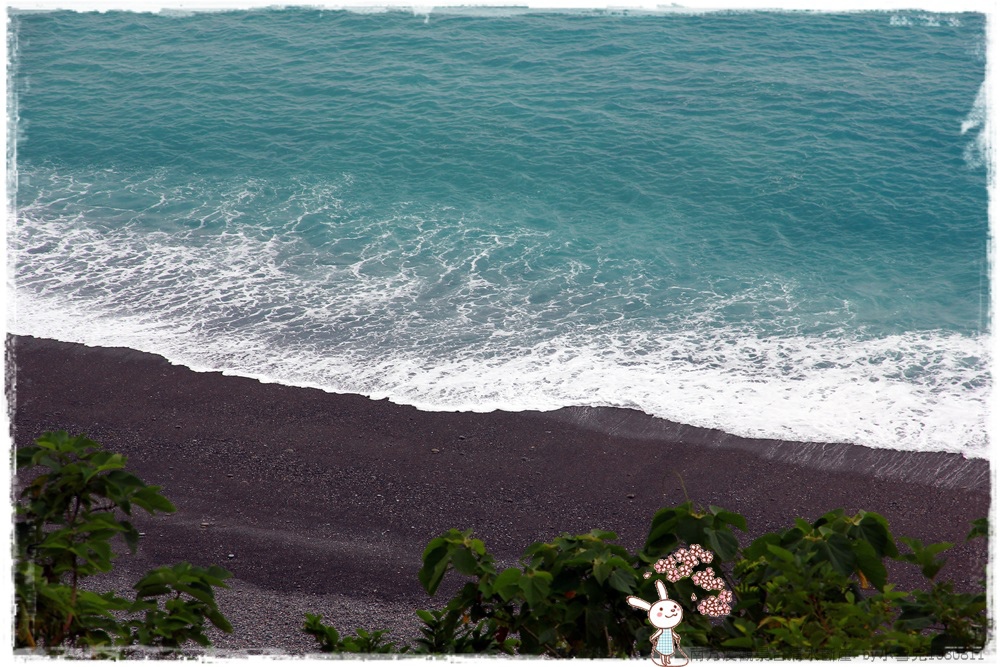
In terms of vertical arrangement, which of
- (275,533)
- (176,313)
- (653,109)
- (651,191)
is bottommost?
(275,533)

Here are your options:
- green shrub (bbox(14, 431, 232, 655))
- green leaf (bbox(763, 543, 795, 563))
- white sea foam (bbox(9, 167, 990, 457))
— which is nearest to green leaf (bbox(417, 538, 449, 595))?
green shrub (bbox(14, 431, 232, 655))

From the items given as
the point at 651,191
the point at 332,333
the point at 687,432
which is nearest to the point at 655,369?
the point at 687,432

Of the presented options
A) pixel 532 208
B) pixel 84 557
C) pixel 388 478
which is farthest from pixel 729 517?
pixel 532 208

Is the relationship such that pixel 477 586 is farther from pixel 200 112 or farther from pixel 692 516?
pixel 200 112

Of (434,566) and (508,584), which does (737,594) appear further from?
(434,566)

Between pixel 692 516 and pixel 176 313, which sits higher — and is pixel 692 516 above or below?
above
